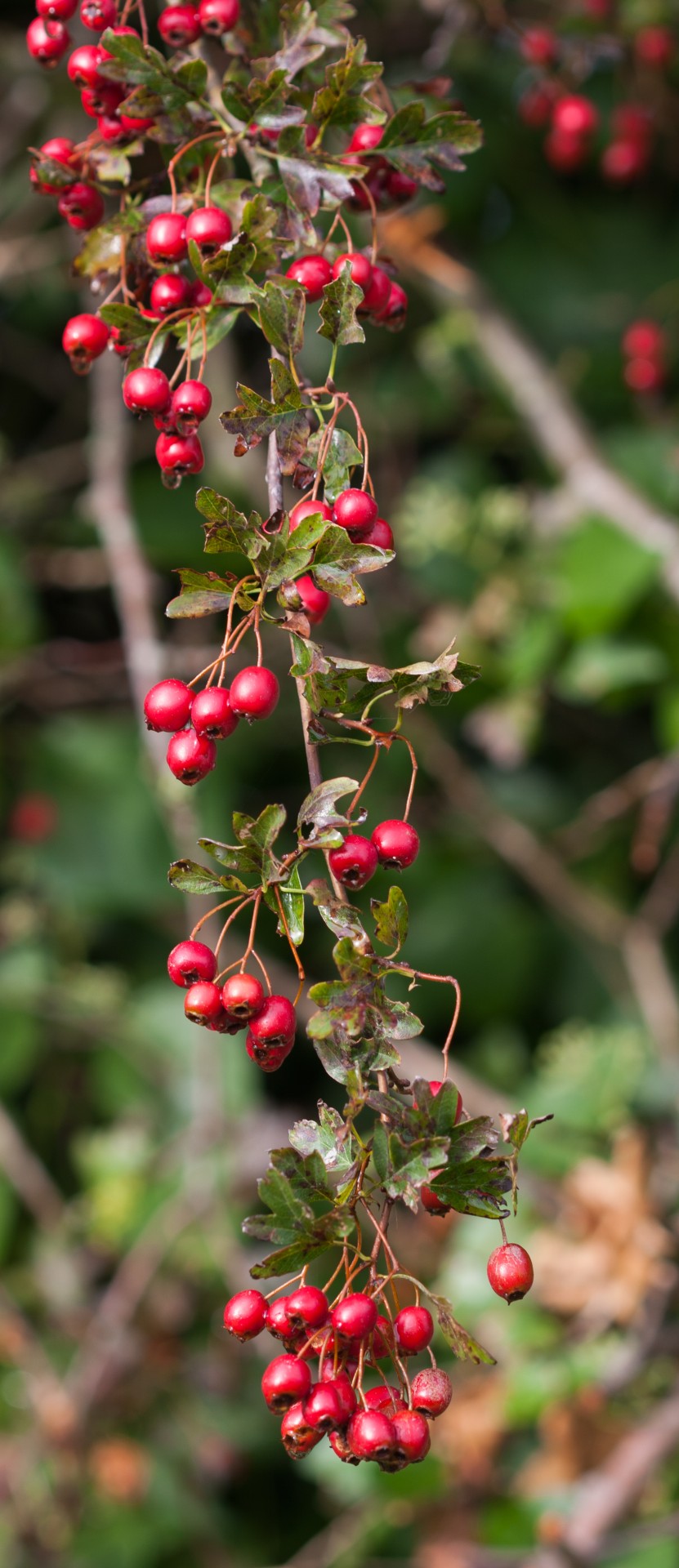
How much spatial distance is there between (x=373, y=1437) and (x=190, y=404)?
0.42 meters

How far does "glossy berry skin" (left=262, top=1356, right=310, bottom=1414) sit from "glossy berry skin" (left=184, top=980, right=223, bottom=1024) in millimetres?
130

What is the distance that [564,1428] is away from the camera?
1497mm

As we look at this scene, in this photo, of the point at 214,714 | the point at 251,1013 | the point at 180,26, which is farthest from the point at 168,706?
the point at 180,26

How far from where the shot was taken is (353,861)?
0.49m

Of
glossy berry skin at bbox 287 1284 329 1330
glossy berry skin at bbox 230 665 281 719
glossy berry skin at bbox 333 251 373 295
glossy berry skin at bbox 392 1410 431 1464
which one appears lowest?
glossy berry skin at bbox 392 1410 431 1464

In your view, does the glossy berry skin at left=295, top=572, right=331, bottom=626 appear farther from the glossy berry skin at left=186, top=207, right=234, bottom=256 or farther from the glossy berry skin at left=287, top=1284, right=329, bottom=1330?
the glossy berry skin at left=287, top=1284, right=329, bottom=1330

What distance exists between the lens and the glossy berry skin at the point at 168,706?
0.52 m

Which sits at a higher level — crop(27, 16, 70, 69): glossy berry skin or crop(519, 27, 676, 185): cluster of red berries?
crop(27, 16, 70, 69): glossy berry skin

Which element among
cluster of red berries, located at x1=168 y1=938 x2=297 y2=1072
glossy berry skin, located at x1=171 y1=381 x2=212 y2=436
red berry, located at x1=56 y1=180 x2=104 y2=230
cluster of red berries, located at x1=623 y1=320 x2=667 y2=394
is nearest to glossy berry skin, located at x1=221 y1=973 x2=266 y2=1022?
cluster of red berries, located at x1=168 y1=938 x2=297 y2=1072

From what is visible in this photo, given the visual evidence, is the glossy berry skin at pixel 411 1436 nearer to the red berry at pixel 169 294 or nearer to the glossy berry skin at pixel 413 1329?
the glossy berry skin at pixel 413 1329

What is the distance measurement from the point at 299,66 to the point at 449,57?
137 centimetres

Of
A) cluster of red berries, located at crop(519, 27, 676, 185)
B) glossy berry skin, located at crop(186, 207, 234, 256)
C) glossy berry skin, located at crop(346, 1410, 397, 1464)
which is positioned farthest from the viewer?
cluster of red berries, located at crop(519, 27, 676, 185)

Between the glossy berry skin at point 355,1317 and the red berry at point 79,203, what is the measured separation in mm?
524

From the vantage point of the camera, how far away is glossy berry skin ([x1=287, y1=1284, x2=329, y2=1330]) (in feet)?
1.60
